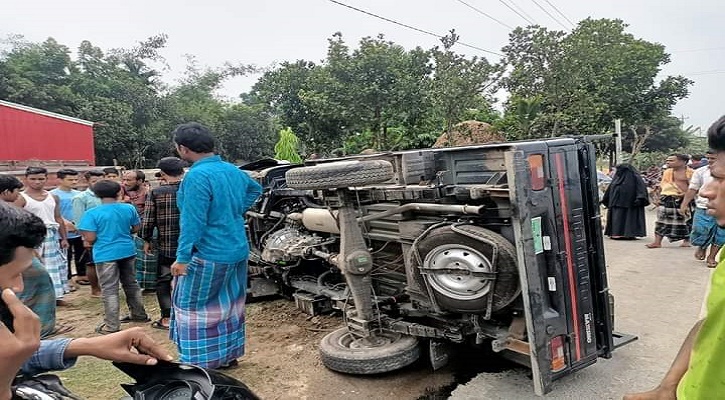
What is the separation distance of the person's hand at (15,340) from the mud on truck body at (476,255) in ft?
7.12

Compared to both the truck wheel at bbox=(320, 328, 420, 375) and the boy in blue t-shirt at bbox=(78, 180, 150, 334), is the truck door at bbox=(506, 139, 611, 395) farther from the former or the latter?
the boy in blue t-shirt at bbox=(78, 180, 150, 334)

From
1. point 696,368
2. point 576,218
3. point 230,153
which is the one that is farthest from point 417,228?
point 230,153

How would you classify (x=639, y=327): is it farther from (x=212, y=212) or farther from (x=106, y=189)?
(x=106, y=189)

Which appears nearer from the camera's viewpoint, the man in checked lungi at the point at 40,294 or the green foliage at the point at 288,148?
the man in checked lungi at the point at 40,294

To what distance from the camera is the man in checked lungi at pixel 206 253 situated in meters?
3.33

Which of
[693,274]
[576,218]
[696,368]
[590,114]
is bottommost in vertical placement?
[693,274]

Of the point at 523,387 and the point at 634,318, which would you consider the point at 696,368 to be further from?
the point at 634,318

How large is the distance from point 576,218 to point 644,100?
2013 cm

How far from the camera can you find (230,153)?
94.1 feet

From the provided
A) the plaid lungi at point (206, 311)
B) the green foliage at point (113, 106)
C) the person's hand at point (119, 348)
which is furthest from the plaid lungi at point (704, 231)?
the green foliage at point (113, 106)

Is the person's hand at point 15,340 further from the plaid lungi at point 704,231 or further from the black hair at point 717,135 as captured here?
the plaid lungi at point 704,231

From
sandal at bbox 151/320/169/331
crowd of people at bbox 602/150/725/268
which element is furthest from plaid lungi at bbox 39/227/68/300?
crowd of people at bbox 602/150/725/268

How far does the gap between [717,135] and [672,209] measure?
7.78 m

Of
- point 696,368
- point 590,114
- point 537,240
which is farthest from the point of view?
point 590,114
